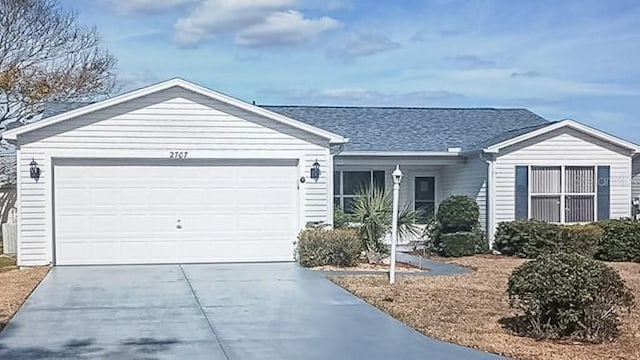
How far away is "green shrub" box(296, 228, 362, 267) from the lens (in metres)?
16.6

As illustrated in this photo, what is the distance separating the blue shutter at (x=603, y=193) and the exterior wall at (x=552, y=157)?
11cm

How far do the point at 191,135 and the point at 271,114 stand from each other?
1719 mm

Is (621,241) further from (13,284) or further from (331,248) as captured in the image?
(13,284)

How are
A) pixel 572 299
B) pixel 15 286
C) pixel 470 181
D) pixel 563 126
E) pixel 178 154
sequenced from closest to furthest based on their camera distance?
1. pixel 572 299
2. pixel 15 286
3. pixel 178 154
4. pixel 563 126
5. pixel 470 181

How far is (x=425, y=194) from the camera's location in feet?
76.1

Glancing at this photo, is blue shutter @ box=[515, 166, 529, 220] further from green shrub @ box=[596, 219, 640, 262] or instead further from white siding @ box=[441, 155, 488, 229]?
green shrub @ box=[596, 219, 640, 262]

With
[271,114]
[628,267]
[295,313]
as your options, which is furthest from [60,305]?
[628,267]

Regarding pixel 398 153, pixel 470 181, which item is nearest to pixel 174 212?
pixel 398 153

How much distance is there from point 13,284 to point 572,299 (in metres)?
9.17

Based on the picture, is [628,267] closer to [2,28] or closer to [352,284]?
[352,284]

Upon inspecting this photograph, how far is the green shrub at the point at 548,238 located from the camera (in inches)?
741

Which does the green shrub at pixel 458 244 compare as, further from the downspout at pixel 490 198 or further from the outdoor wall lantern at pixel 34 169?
the outdoor wall lantern at pixel 34 169

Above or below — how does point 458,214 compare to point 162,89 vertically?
below

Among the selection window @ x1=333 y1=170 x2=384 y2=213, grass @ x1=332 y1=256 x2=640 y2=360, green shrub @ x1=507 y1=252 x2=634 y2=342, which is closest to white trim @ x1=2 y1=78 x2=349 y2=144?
grass @ x1=332 y1=256 x2=640 y2=360
